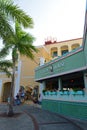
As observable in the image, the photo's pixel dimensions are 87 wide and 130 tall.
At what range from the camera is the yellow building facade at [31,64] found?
2117 centimetres

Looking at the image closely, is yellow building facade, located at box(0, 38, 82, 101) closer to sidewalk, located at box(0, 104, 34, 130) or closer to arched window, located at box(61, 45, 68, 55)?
arched window, located at box(61, 45, 68, 55)

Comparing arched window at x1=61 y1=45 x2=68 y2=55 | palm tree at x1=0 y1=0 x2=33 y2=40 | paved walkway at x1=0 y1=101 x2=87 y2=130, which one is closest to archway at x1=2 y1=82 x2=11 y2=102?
arched window at x1=61 y1=45 x2=68 y2=55

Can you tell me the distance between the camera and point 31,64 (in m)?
21.8

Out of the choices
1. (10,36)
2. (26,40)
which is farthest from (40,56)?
(10,36)

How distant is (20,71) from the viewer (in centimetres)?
2189

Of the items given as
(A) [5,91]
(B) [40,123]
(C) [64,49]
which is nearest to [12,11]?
(B) [40,123]

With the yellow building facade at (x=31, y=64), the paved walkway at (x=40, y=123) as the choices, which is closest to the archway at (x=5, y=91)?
the yellow building facade at (x=31, y=64)

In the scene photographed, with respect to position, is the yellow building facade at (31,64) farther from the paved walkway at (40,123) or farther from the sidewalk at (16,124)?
the sidewalk at (16,124)

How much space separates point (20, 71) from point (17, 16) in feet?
51.3

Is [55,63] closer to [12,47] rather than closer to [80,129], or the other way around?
[12,47]

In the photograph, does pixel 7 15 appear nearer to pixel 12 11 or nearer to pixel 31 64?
pixel 12 11

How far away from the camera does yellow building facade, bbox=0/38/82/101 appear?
834 inches

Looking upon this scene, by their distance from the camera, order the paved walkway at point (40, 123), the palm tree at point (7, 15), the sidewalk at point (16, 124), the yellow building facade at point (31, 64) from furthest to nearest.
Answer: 1. the yellow building facade at point (31, 64)
2. the paved walkway at point (40, 123)
3. the sidewalk at point (16, 124)
4. the palm tree at point (7, 15)

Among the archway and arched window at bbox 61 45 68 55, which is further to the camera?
arched window at bbox 61 45 68 55
